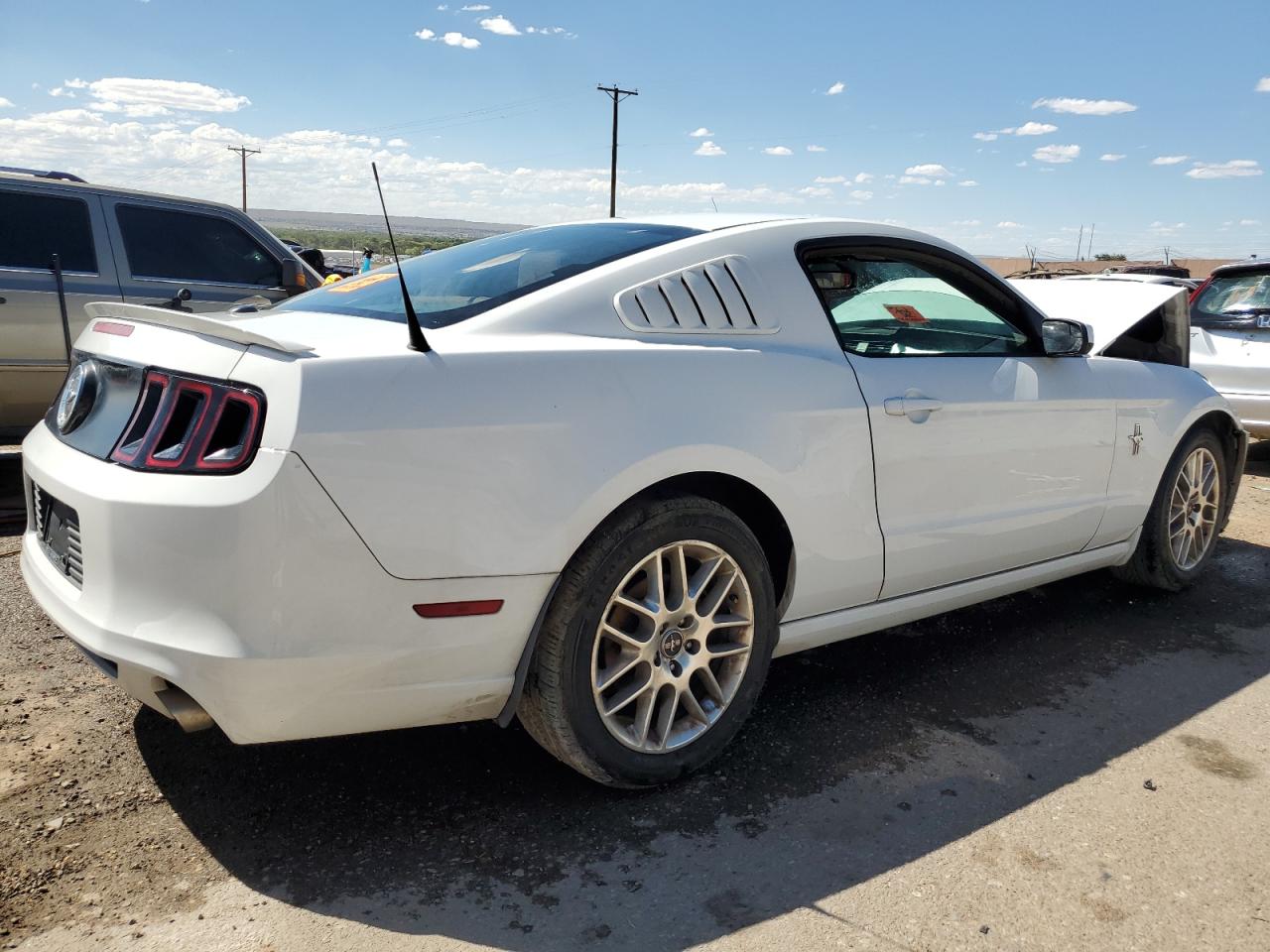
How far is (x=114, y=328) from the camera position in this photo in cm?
270

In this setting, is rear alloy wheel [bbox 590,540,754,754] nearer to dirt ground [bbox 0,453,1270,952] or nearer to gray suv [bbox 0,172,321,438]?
dirt ground [bbox 0,453,1270,952]

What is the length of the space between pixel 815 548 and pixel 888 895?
3.17 ft

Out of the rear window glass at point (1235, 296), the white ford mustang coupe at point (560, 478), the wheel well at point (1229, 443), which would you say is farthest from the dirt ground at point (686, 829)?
the rear window glass at point (1235, 296)

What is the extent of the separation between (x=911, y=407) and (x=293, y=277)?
14.7 feet

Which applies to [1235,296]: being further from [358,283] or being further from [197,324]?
[197,324]

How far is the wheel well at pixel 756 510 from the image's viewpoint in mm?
2785

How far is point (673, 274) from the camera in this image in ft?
9.31

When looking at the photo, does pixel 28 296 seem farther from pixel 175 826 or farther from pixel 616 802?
pixel 616 802

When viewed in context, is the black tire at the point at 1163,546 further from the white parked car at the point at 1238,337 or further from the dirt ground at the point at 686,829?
the white parked car at the point at 1238,337

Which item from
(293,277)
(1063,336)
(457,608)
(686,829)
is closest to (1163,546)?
(1063,336)

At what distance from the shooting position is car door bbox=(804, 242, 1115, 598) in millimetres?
3172

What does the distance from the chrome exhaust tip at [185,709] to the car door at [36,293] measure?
4.41 m

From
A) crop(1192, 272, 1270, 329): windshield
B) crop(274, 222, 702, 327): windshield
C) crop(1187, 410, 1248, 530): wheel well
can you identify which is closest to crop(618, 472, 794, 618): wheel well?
crop(274, 222, 702, 327): windshield

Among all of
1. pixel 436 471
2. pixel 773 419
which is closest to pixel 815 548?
pixel 773 419
